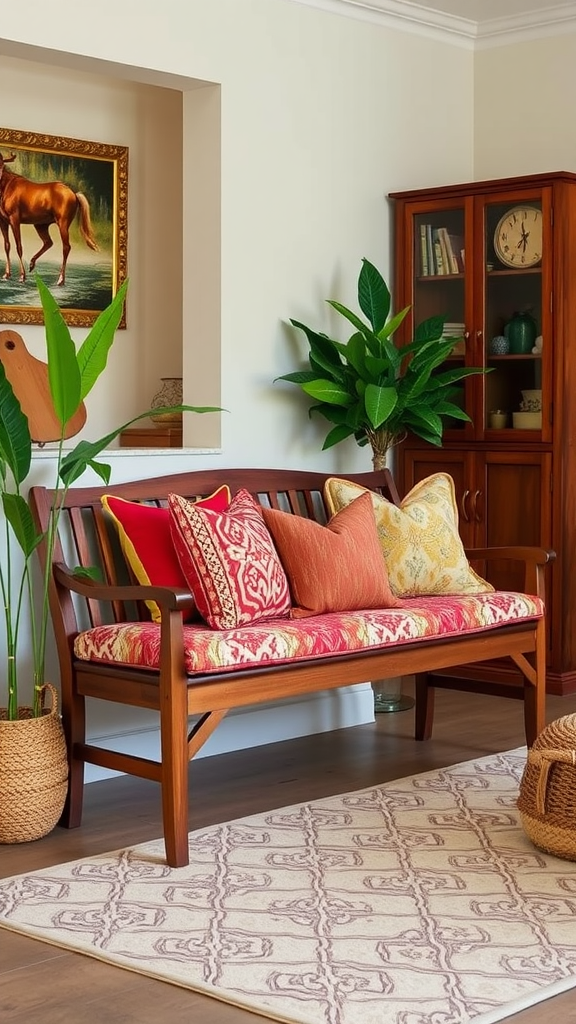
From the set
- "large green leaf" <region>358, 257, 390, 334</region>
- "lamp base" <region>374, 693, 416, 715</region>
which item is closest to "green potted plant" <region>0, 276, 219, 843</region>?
"large green leaf" <region>358, 257, 390, 334</region>

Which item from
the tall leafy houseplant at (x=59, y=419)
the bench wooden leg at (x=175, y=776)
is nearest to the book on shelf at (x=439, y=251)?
the tall leafy houseplant at (x=59, y=419)

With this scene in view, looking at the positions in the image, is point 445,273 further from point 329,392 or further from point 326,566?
point 326,566

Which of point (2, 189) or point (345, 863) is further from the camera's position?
point (2, 189)

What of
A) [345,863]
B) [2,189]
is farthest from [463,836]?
[2,189]

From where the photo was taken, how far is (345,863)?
133 inches

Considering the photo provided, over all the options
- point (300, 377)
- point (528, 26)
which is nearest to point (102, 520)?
point (300, 377)

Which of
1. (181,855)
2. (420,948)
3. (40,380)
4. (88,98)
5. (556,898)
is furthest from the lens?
(88,98)

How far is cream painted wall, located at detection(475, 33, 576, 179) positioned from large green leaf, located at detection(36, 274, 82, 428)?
298 centimetres

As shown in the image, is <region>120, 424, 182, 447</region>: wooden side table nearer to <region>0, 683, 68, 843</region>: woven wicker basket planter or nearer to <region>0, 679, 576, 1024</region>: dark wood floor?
<region>0, 679, 576, 1024</region>: dark wood floor

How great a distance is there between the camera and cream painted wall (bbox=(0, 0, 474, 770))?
451 cm

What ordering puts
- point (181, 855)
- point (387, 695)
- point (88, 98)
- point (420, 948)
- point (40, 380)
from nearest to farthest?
point (420, 948) < point (181, 855) < point (40, 380) < point (387, 695) < point (88, 98)

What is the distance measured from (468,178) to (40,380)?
8.26 feet

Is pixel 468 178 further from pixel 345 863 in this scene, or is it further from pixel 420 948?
pixel 420 948

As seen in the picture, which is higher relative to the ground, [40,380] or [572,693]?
[40,380]
